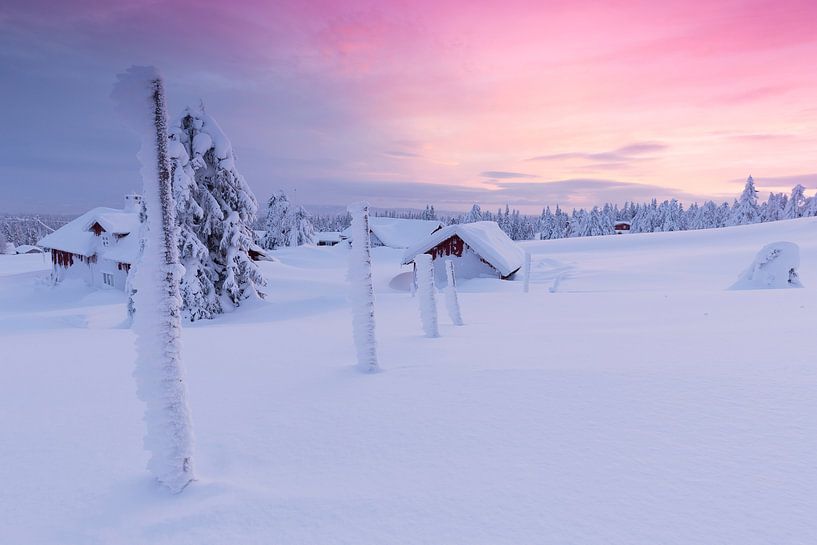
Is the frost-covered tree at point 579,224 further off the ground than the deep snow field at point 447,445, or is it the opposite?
the frost-covered tree at point 579,224

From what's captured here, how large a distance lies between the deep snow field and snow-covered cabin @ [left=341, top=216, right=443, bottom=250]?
188 feet

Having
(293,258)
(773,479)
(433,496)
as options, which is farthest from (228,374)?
(293,258)

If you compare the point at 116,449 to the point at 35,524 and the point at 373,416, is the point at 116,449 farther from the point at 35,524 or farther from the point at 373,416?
the point at 373,416

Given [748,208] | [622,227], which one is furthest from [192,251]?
[622,227]

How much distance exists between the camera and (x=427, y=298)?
361 inches

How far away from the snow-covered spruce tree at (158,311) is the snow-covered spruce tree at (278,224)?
64324mm

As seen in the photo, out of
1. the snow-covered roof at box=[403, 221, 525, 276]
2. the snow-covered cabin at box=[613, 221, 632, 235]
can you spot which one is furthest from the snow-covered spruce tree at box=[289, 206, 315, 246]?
the snow-covered cabin at box=[613, 221, 632, 235]

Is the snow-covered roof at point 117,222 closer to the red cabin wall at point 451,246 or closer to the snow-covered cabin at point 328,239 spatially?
the red cabin wall at point 451,246

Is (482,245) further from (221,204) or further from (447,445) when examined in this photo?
(447,445)

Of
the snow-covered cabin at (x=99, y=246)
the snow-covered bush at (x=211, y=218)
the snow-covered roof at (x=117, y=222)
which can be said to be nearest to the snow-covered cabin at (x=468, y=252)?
the snow-covered bush at (x=211, y=218)

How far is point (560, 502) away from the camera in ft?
8.83

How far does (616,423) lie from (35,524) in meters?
4.19

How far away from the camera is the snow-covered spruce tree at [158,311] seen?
312 centimetres

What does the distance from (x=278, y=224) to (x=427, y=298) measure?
60.7 meters
